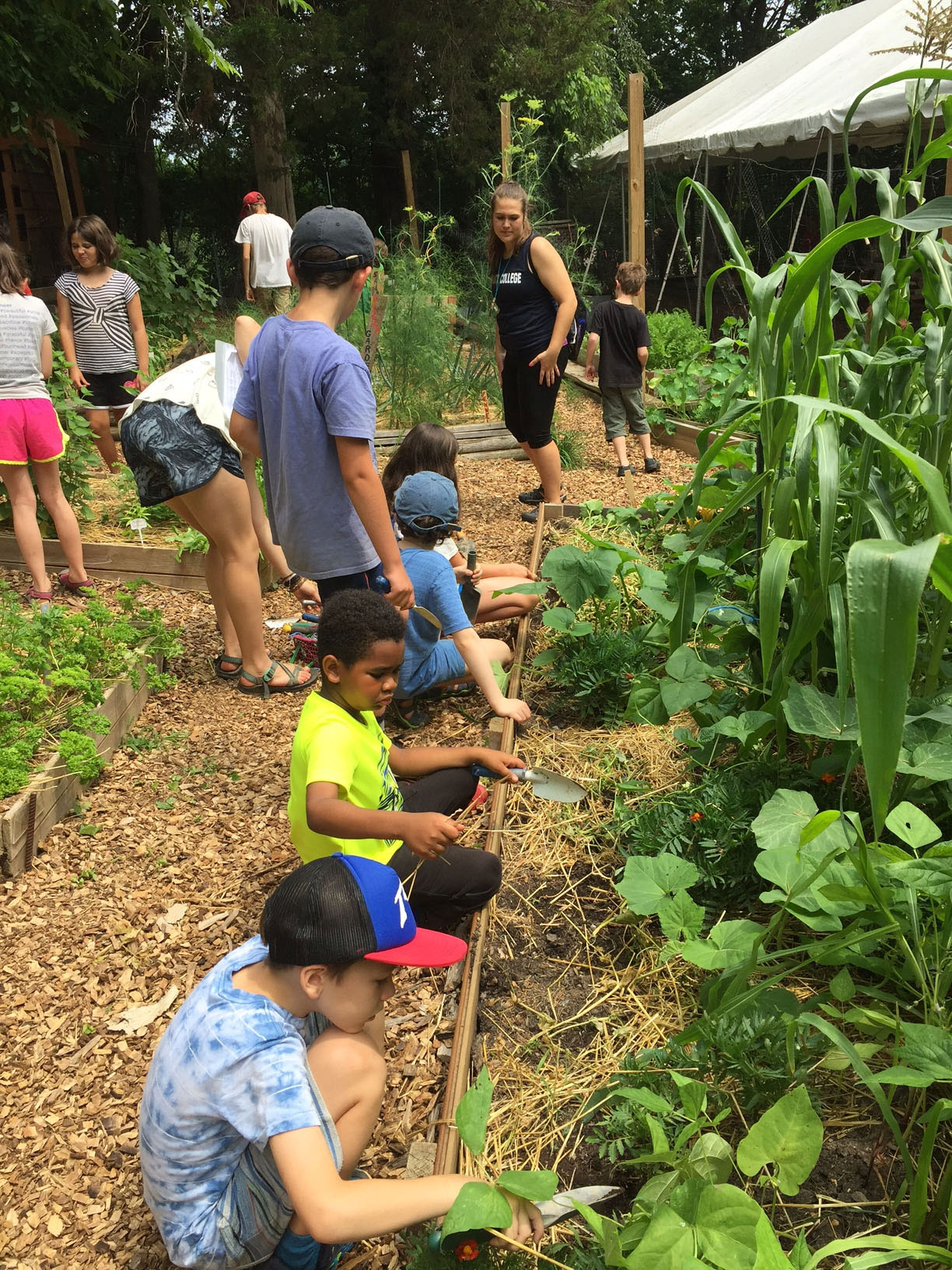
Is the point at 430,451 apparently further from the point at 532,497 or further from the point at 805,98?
the point at 805,98

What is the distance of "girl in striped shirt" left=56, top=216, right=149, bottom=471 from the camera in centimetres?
536

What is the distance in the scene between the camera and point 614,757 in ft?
9.16

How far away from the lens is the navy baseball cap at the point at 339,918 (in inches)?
57.1

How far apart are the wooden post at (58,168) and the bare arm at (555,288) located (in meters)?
7.56

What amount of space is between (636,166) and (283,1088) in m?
A: 7.97

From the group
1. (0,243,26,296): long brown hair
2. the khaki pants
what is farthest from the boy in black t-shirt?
the khaki pants

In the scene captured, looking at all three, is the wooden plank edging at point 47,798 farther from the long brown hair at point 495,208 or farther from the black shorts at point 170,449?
the long brown hair at point 495,208

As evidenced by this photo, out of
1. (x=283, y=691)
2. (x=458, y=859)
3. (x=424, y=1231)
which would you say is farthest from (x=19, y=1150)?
(x=283, y=691)

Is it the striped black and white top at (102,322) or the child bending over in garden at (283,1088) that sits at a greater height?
the striped black and white top at (102,322)

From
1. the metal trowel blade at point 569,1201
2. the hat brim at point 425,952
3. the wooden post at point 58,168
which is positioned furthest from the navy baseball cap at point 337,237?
the wooden post at point 58,168

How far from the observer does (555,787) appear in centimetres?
254

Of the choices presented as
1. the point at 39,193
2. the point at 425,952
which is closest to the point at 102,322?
the point at 425,952

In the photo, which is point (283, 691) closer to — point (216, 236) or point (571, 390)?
point (571, 390)

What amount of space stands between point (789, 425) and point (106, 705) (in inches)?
92.7
